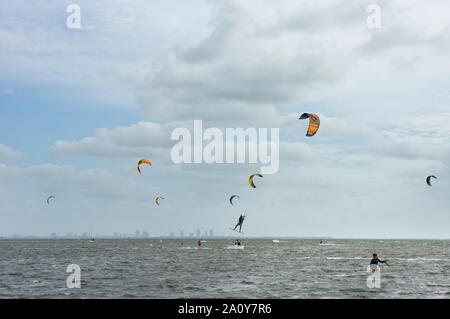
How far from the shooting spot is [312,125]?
36594mm

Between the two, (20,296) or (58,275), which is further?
(58,275)

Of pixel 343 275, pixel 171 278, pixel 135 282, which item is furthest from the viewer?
pixel 343 275

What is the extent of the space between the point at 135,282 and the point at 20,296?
28.6 feet

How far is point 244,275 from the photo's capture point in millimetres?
37031

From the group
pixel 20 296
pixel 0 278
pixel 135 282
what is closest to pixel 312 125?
pixel 135 282

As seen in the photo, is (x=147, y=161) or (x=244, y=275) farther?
(x=147, y=161)
